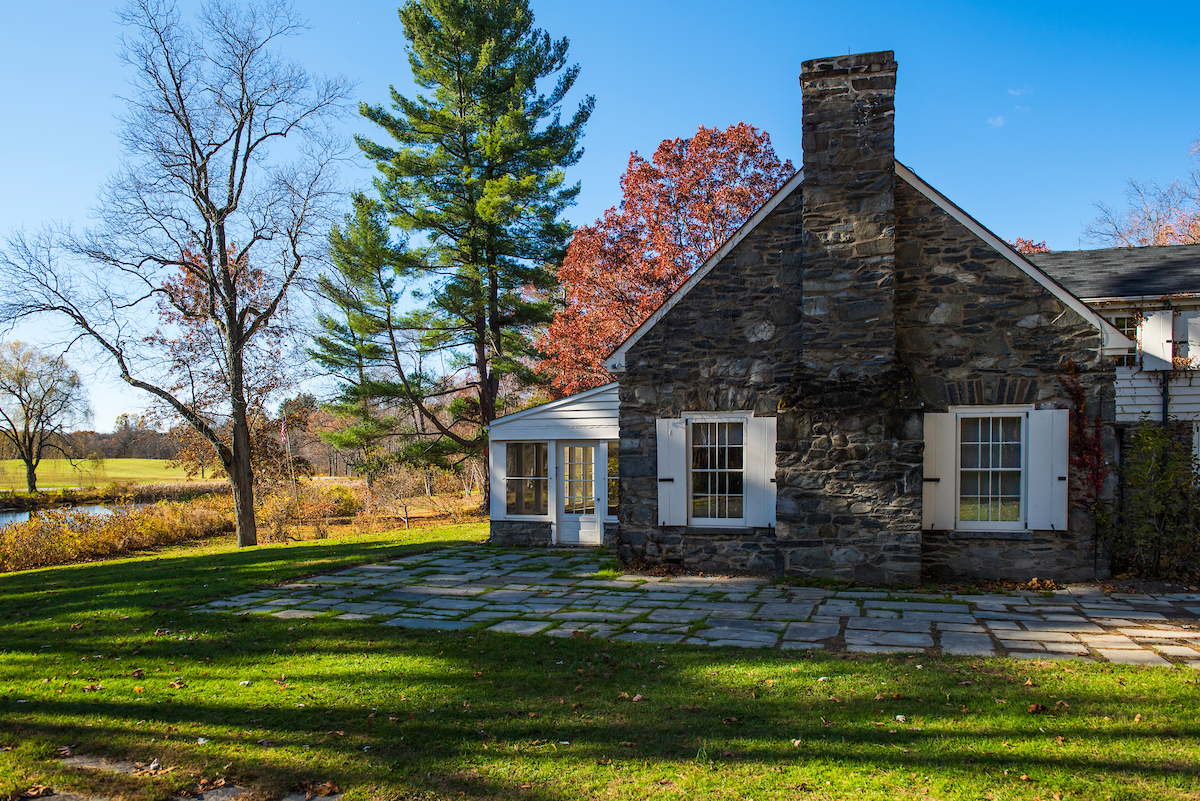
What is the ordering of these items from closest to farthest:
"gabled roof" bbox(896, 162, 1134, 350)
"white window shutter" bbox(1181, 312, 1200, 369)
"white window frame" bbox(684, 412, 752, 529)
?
1. "gabled roof" bbox(896, 162, 1134, 350)
2. "white window frame" bbox(684, 412, 752, 529)
3. "white window shutter" bbox(1181, 312, 1200, 369)

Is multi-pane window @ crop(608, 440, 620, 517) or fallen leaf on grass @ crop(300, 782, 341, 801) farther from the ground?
multi-pane window @ crop(608, 440, 620, 517)

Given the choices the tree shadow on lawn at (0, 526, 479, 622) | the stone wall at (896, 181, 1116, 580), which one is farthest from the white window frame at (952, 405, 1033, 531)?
the tree shadow on lawn at (0, 526, 479, 622)

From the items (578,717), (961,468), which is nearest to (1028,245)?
(961,468)

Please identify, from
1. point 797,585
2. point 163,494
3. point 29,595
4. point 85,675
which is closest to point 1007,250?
point 797,585

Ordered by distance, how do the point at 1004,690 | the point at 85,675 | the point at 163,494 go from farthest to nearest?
the point at 163,494
the point at 85,675
the point at 1004,690

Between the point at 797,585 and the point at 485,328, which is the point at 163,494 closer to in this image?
the point at 485,328

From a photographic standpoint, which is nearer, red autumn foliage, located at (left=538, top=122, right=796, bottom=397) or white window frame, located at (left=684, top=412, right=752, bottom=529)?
white window frame, located at (left=684, top=412, right=752, bottom=529)

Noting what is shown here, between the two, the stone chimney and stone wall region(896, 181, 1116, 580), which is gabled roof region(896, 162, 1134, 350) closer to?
stone wall region(896, 181, 1116, 580)

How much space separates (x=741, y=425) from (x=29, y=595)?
27.8 feet

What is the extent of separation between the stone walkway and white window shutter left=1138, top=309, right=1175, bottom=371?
413 cm

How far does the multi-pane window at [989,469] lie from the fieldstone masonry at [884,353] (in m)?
0.28

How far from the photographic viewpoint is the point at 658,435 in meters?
8.81

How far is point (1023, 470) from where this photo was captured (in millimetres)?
7738

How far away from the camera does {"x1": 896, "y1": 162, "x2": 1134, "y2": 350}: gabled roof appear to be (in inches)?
293
